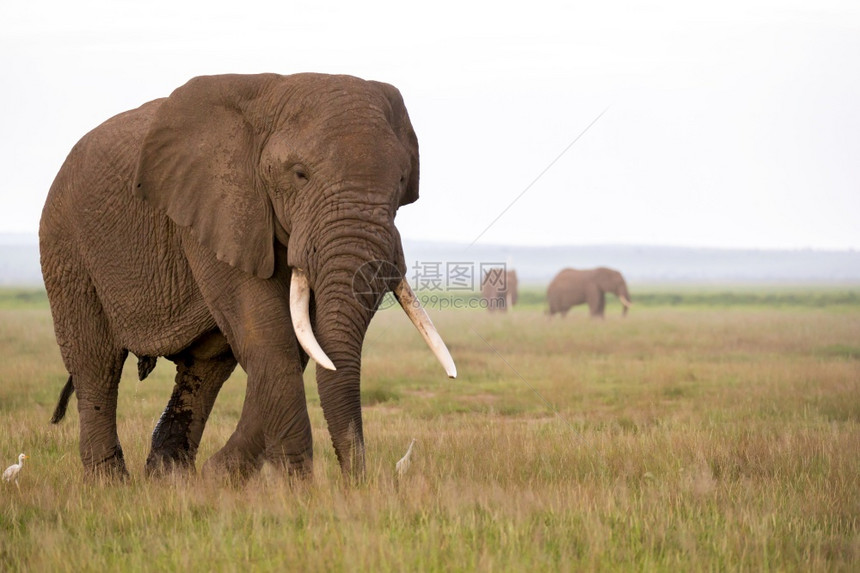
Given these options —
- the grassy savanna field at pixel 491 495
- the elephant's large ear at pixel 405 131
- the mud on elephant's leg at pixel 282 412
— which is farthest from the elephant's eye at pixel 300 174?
the grassy savanna field at pixel 491 495

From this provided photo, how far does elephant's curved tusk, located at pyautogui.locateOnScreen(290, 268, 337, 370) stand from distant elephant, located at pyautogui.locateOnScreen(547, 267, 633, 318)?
3950 centimetres

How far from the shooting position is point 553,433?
10.0m

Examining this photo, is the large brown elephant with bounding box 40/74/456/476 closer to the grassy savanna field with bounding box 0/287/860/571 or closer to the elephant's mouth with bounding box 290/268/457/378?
the elephant's mouth with bounding box 290/268/457/378

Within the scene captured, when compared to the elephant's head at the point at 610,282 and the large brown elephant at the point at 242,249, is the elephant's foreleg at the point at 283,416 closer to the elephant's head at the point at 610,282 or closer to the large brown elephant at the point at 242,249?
the large brown elephant at the point at 242,249

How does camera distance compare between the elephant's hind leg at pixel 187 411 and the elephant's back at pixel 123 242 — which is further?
the elephant's hind leg at pixel 187 411

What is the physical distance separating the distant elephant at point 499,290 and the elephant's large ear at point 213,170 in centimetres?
4040

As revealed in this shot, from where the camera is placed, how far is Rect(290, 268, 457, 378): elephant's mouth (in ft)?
20.2

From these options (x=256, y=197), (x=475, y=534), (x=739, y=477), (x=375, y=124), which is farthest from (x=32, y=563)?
(x=739, y=477)

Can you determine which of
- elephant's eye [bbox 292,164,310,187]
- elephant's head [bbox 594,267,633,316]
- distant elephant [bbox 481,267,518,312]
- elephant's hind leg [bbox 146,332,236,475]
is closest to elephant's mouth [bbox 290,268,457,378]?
elephant's eye [bbox 292,164,310,187]

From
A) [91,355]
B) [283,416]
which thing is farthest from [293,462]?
[91,355]

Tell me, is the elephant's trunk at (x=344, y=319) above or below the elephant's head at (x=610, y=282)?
above

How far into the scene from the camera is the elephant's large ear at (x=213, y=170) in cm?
658

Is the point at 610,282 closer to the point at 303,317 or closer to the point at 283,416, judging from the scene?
the point at 283,416

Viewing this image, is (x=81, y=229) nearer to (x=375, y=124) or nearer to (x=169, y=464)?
(x=169, y=464)
